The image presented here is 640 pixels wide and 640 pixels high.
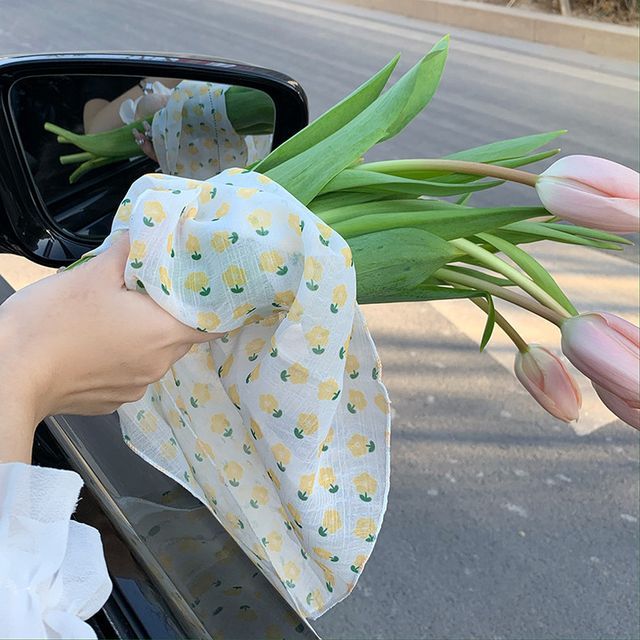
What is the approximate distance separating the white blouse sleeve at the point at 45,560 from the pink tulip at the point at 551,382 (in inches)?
21.4

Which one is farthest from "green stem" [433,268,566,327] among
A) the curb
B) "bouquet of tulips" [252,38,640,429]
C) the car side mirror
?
the curb

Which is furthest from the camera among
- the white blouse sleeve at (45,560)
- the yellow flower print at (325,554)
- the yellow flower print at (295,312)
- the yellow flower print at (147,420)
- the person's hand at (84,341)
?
the yellow flower print at (147,420)

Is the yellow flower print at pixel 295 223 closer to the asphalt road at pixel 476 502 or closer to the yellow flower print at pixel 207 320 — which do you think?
the yellow flower print at pixel 207 320

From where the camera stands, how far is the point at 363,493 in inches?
37.6

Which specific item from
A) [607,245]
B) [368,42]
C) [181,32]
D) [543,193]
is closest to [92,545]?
[543,193]

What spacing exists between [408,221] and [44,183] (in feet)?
3.30

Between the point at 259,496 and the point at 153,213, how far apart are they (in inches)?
15.0

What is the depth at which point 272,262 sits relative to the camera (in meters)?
0.82

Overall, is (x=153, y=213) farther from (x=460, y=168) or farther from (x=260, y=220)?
(x=460, y=168)

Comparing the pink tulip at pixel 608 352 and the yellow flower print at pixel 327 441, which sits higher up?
the pink tulip at pixel 608 352

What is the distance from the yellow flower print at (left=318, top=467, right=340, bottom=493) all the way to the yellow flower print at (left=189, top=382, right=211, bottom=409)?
0.16 m

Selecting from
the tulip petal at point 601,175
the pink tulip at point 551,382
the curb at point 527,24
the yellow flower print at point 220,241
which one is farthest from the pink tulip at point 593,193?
the curb at point 527,24

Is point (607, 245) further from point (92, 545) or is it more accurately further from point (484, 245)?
point (92, 545)

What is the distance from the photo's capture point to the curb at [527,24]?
303 inches
